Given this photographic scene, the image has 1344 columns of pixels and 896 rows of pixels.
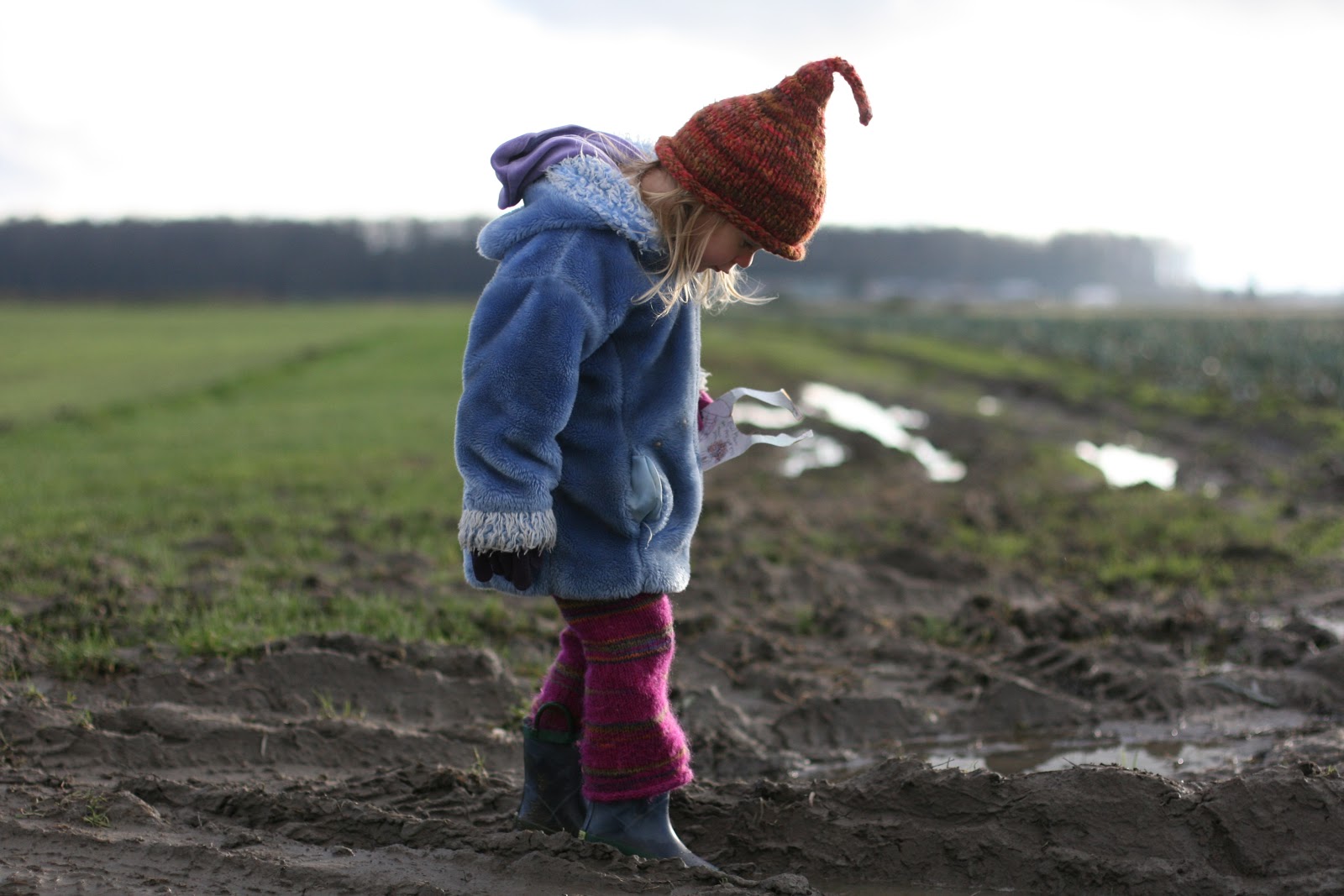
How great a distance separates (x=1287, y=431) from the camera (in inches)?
549

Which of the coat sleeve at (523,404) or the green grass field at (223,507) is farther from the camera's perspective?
the green grass field at (223,507)

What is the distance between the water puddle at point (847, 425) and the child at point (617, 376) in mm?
5544

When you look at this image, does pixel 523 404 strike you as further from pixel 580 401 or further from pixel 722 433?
pixel 722 433

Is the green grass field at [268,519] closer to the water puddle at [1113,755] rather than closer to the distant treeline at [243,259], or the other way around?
the water puddle at [1113,755]

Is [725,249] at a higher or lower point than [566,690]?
higher

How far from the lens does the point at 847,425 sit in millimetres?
15805

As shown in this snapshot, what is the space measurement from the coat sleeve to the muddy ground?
0.92 metres

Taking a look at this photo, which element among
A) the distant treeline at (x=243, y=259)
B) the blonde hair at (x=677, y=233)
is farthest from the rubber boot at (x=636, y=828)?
the distant treeline at (x=243, y=259)

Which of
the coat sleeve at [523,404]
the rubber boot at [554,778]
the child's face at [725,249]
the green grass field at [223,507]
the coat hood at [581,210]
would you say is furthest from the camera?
the green grass field at [223,507]

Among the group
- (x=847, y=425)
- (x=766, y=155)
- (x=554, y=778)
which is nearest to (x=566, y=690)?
(x=554, y=778)

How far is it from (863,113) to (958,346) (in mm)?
35843

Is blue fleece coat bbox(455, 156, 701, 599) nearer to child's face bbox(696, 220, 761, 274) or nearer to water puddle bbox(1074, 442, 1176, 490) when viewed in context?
child's face bbox(696, 220, 761, 274)

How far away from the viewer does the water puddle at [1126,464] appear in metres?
11.1

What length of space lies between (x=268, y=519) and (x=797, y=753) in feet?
15.3
